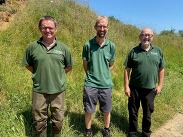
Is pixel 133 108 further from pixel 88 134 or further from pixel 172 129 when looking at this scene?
pixel 172 129

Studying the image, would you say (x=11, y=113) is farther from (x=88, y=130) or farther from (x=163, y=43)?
(x=163, y=43)

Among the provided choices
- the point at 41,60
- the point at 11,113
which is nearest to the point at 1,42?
the point at 11,113

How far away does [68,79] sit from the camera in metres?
7.10

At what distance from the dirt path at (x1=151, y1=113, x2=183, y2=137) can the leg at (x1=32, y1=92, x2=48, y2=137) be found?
2.64m

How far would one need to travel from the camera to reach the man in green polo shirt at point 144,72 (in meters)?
5.12

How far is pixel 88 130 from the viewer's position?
516 centimetres

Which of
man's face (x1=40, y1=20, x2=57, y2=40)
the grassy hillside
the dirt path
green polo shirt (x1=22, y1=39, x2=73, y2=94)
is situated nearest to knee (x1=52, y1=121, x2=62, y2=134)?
the grassy hillside

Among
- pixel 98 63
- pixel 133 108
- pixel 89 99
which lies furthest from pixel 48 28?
pixel 133 108

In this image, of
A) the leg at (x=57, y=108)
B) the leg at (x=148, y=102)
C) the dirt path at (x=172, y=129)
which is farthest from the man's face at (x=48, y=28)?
the dirt path at (x=172, y=129)

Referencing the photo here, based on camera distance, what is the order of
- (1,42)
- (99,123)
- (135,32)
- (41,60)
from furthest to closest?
(135,32) < (1,42) < (99,123) < (41,60)

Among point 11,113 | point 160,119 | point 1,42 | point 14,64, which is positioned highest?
point 1,42

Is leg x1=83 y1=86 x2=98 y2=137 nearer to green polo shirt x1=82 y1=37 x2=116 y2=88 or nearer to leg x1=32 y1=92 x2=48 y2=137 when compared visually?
green polo shirt x1=82 y1=37 x2=116 y2=88

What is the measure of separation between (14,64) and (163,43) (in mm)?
9881

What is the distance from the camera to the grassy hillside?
516 centimetres
